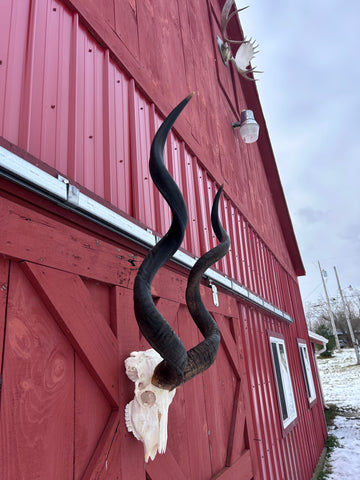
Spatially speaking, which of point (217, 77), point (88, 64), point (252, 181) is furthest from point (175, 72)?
point (252, 181)

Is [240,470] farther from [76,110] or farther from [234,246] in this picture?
[76,110]

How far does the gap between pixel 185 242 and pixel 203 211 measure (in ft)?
2.65

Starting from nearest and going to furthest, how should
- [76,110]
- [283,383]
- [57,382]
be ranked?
[57,382] → [76,110] → [283,383]

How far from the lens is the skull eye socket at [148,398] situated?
1.72 metres

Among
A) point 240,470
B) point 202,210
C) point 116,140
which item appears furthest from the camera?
point 202,210

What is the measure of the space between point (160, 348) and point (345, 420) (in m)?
14.7

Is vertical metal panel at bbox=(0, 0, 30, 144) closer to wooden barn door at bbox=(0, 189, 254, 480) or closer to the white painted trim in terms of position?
the white painted trim

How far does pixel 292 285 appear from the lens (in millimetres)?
10922

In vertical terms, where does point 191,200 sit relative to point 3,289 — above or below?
above

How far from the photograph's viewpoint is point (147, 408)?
1755mm

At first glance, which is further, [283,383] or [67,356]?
[283,383]

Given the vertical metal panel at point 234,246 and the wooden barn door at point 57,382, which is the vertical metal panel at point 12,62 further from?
the vertical metal panel at point 234,246

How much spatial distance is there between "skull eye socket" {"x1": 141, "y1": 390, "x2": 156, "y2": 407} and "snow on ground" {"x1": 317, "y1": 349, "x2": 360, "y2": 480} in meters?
7.47

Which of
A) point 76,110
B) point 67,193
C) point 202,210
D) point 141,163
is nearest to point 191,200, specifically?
point 202,210
